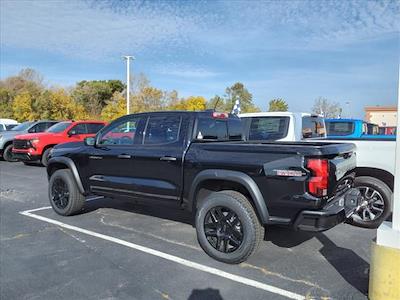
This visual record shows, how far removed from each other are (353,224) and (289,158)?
9.34 feet

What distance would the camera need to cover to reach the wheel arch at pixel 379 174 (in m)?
6.11

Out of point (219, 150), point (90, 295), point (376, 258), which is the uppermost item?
point (219, 150)

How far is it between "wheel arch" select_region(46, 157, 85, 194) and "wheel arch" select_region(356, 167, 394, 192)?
4584 mm

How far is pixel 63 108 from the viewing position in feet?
122

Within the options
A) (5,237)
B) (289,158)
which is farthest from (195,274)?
(5,237)

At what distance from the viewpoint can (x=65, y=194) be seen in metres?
6.76

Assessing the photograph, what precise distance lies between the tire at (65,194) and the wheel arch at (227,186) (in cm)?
259

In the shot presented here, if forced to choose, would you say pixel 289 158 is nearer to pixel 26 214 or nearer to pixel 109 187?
pixel 109 187

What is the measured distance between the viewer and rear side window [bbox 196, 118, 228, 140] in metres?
5.36

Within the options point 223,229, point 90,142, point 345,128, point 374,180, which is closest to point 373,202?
point 374,180

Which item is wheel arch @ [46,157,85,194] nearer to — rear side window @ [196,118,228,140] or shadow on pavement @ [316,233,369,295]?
rear side window @ [196,118,228,140]

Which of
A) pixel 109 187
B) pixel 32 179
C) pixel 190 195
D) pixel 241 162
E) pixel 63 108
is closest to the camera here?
pixel 241 162

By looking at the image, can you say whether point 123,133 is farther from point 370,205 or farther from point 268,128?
point 370,205

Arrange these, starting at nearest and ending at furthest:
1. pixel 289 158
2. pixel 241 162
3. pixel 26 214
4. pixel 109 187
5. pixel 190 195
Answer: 1. pixel 289 158
2. pixel 241 162
3. pixel 190 195
4. pixel 109 187
5. pixel 26 214
